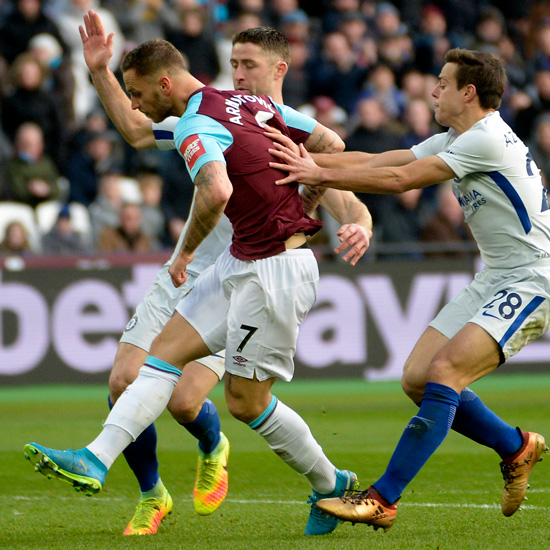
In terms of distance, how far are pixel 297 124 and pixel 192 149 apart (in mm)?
882

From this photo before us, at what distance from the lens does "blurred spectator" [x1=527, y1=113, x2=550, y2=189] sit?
13.8m

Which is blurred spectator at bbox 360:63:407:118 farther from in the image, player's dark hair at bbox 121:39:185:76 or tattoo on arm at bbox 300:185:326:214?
player's dark hair at bbox 121:39:185:76

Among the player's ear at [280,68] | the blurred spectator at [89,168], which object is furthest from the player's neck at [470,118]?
the blurred spectator at [89,168]

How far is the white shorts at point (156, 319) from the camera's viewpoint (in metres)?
5.95

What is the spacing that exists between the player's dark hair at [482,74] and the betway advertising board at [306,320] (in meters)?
6.49

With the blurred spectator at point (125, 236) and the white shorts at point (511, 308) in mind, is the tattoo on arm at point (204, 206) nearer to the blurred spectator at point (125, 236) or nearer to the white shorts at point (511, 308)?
the white shorts at point (511, 308)

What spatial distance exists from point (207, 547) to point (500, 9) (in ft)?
46.8

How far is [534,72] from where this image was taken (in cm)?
1588

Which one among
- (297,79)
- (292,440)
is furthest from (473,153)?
(297,79)

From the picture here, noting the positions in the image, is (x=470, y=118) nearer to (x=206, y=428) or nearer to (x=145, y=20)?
(x=206, y=428)

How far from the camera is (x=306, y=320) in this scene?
38.0 ft

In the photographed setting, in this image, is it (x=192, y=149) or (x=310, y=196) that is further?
(x=310, y=196)

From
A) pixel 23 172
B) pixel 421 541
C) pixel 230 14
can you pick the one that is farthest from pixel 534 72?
pixel 421 541

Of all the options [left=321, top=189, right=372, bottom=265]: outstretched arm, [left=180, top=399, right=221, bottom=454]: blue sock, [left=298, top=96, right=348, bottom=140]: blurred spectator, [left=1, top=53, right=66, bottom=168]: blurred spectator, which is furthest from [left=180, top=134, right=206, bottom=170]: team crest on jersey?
[left=1, top=53, right=66, bottom=168]: blurred spectator
